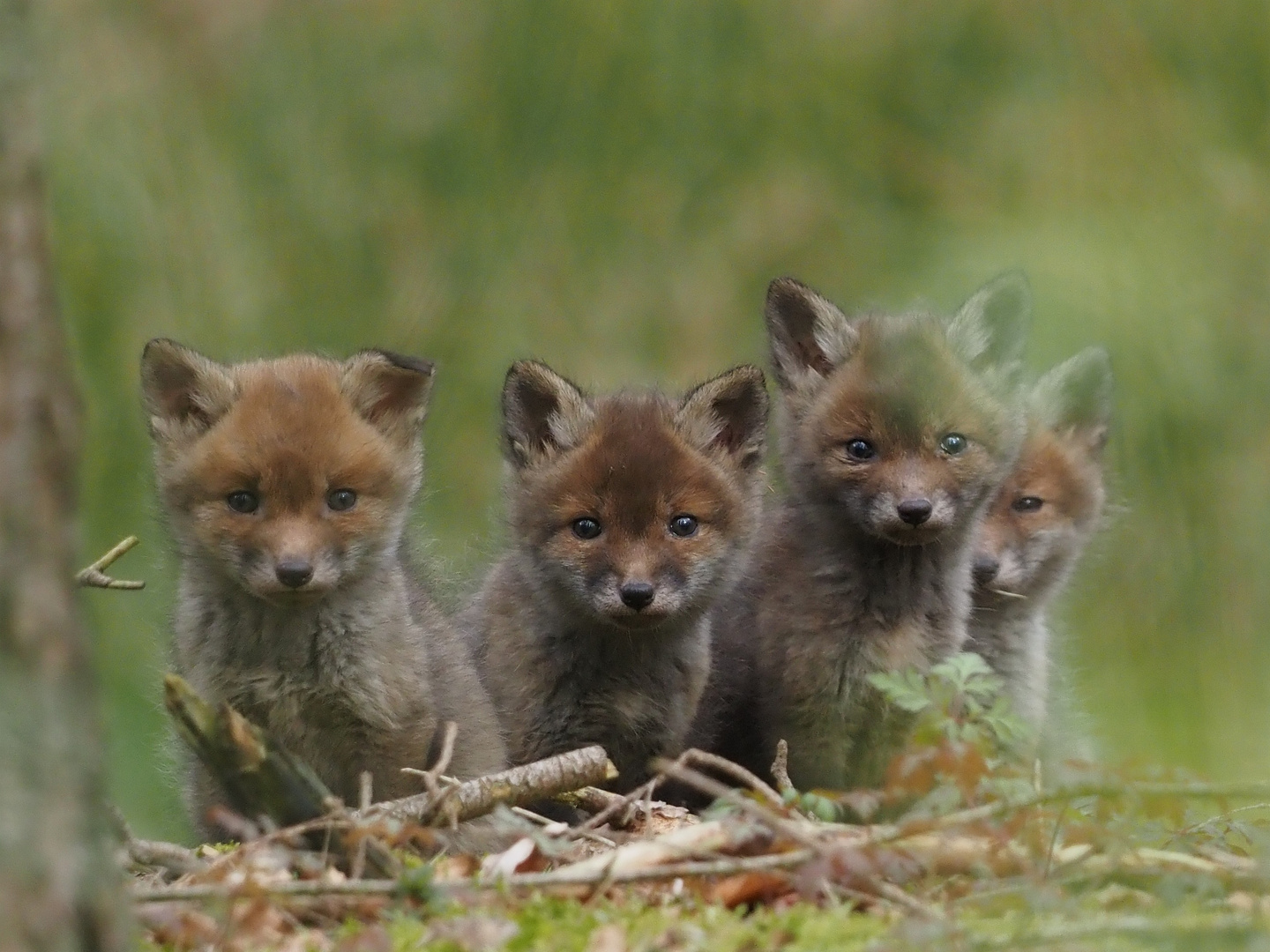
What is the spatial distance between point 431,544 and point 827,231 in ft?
7.29

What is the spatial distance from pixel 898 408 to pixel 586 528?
1158 mm

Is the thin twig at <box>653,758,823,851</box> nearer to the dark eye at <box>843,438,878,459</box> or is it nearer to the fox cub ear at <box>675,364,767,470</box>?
the dark eye at <box>843,438,878,459</box>

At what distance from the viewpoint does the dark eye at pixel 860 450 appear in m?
5.27

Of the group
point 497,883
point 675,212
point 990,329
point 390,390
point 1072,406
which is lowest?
point 497,883

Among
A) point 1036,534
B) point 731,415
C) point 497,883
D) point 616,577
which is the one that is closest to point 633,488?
point 616,577

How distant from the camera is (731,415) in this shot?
5676 mm

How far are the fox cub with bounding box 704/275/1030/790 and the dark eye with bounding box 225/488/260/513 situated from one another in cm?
186

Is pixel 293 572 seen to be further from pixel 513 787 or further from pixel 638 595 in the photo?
pixel 638 595

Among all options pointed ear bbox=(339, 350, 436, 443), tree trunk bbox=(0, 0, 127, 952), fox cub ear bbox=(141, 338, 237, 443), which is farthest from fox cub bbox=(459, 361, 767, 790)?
tree trunk bbox=(0, 0, 127, 952)

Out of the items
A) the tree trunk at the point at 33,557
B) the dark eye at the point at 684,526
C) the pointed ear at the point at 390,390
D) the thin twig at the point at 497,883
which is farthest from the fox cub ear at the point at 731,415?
the tree trunk at the point at 33,557

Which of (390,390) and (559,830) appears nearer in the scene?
(559,830)

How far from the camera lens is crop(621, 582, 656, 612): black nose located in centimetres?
498

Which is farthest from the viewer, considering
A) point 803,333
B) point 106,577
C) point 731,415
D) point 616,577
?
point 803,333

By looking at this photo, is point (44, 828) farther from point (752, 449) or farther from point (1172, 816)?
point (752, 449)
